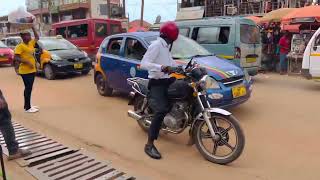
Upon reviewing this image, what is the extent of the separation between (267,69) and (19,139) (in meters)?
11.4

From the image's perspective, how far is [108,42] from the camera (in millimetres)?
9125

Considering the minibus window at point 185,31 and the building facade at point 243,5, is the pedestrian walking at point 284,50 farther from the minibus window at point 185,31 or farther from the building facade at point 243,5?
the building facade at point 243,5

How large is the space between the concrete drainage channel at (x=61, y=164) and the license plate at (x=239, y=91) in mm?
2759

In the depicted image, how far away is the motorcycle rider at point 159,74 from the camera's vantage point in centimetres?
491

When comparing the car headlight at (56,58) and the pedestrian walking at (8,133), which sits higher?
the car headlight at (56,58)

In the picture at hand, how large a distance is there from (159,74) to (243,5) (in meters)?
21.7

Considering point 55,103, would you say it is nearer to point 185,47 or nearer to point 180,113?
point 185,47

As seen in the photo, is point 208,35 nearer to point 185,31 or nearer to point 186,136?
point 185,31

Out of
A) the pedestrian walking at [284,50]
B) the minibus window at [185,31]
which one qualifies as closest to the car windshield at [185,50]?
the minibus window at [185,31]

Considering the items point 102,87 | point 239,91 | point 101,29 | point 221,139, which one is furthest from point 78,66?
point 221,139

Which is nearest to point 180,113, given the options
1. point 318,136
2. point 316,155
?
point 316,155

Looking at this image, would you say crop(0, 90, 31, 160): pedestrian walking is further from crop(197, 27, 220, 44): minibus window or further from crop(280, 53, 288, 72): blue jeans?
crop(280, 53, 288, 72): blue jeans

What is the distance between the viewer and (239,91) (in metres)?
6.69

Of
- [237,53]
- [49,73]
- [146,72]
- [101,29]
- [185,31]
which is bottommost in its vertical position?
[49,73]
